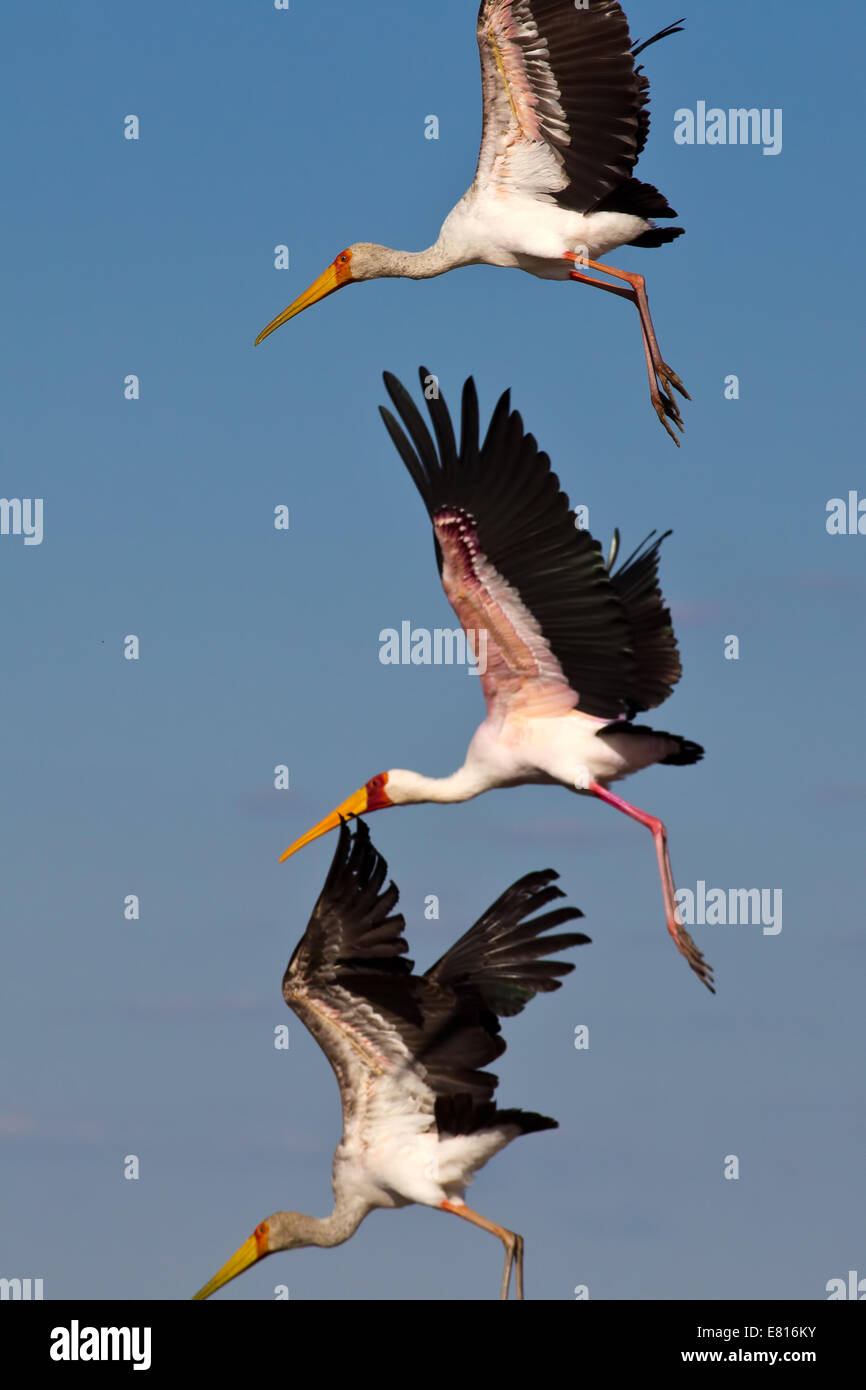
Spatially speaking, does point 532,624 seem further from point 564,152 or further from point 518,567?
point 564,152

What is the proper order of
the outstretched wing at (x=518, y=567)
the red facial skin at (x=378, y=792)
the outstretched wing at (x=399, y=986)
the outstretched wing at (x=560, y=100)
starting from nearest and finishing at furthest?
the outstretched wing at (x=518, y=567), the outstretched wing at (x=399, y=986), the outstretched wing at (x=560, y=100), the red facial skin at (x=378, y=792)

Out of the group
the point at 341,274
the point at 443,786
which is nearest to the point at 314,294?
the point at 341,274

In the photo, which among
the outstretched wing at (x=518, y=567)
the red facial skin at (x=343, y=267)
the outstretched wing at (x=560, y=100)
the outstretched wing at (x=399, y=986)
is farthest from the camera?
the red facial skin at (x=343, y=267)

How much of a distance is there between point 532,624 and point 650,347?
334 cm

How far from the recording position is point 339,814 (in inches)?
1109

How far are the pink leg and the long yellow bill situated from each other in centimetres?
295

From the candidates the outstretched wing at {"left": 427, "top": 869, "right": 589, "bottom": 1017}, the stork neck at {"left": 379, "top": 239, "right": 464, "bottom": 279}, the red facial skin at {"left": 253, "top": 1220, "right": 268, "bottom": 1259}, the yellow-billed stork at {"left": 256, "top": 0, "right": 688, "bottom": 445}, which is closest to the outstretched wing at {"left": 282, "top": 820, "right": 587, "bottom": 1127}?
the outstretched wing at {"left": 427, "top": 869, "right": 589, "bottom": 1017}

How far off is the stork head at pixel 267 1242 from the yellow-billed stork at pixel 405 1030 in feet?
0.08

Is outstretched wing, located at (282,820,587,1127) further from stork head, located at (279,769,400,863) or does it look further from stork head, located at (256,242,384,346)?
stork head, located at (256,242,384,346)

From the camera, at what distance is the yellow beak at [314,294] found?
30000mm

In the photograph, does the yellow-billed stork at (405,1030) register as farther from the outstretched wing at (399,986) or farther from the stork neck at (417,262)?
the stork neck at (417,262)

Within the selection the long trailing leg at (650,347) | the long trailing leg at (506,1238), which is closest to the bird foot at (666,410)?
the long trailing leg at (650,347)

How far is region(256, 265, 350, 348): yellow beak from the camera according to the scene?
3000 cm
